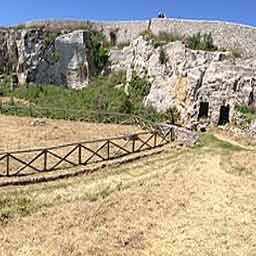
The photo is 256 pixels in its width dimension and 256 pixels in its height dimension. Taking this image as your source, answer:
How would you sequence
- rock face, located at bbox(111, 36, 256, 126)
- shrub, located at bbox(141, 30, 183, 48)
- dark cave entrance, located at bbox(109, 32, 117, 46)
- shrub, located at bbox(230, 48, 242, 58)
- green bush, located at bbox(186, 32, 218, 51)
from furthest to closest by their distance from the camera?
1. dark cave entrance, located at bbox(109, 32, 117, 46)
2. shrub, located at bbox(141, 30, 183, 48)
3. green bush, located at bbox(186, 32, 218, 51)
4. shrub, located at bbox(230, 48, 242, 58)
5. rock face, located at bbox(111, 36, 256, 126)

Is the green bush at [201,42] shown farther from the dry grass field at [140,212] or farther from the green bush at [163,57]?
the dry grass field at [140,212]

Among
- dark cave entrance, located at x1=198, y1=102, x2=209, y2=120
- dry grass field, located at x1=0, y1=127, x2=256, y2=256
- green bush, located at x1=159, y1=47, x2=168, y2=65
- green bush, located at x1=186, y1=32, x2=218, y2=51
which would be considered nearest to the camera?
dry grass field, located at x1=0, y1=127, x2=256, y2=256

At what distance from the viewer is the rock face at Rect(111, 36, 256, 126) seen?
846 inches

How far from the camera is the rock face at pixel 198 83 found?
21.5 metres

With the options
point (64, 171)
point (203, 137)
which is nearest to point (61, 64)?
point (203, 137)

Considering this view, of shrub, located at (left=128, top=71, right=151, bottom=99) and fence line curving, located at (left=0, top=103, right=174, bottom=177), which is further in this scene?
shrub, located at (left=128, top=71, right=151, bottom=99)

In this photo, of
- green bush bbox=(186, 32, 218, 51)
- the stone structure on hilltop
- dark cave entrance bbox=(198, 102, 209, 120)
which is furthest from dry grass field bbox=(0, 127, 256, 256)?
green bush bbox=(186, 32, 218, 51)

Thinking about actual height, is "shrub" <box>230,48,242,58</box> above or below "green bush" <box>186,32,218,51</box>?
below

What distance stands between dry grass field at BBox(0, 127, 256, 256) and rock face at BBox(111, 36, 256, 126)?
598 centimetres

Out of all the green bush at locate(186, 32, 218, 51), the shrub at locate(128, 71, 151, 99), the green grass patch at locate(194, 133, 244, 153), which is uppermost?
the green bush at locate(186, 32, 218, 51)

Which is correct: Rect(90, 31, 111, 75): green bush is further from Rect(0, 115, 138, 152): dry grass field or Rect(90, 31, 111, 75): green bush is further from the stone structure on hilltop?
Rect(0, 115, 138, 152): dry grass field

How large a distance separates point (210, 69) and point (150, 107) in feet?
14.6

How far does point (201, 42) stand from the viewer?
87.1 ft

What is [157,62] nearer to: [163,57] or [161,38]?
[163,57]
